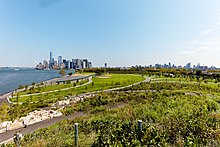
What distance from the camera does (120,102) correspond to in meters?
14.1

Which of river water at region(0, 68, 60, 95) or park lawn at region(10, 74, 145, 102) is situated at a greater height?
park lawn at region(10, 74, 145, 102)

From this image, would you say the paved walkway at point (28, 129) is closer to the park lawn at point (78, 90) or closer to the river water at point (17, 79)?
the park lawn at point (78, 90)

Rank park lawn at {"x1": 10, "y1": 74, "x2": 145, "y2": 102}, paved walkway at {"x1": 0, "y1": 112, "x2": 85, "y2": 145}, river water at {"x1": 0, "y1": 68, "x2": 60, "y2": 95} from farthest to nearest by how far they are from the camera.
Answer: river water at {"x1": 0, "y1": 68, "x2": 60, "y2": 95} → park lawn at {"x1": 10, "y1": 74, "x2": 145, "y2": 102} → paved walkway at {"x1": 0, "y1": 112, "x2": 85, "y2": 145}

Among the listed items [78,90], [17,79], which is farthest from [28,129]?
[17,79]

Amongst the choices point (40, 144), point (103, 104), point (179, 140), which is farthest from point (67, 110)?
point (179, 140)

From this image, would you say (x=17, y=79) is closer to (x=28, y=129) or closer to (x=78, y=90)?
(x=78, y=90)

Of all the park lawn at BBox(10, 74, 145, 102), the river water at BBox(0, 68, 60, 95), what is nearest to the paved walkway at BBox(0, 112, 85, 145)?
the park lawn at BBox(10, 74, 145, 102)

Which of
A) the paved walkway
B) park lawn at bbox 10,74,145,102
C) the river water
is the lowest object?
the river water

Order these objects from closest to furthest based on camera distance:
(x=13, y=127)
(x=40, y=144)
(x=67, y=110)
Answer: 1. (x=40, y=144)
2. (x=13, y=127)
3. (x=67, y=110)

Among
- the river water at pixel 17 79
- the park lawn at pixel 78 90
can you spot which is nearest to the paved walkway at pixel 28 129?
the park lawn at pixel 78 90

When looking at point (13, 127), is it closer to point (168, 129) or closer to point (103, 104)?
point (103, 104)

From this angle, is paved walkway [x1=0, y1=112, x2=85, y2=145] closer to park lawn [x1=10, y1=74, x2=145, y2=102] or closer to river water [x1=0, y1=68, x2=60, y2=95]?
park lawn [x1=10, y1=74, x2=145, y2=102]

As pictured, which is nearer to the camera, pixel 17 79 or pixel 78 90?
pixel 78 90

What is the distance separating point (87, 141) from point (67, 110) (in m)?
7.90
